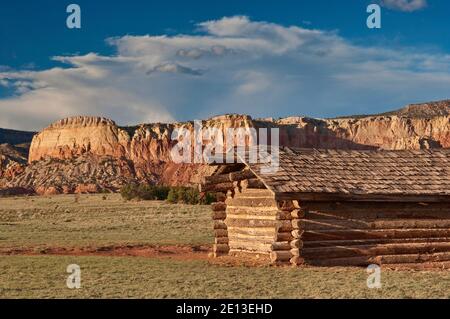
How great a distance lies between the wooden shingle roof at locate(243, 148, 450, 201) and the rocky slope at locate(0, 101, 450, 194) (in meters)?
76.2

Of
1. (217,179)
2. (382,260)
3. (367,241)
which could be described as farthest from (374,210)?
(217,179)

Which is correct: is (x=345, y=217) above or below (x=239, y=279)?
above

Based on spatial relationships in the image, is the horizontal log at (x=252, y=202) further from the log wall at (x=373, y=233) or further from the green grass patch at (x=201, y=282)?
the green grass patch at (x=201, y=282)

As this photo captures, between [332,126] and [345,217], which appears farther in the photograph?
[332,126]

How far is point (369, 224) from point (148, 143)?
107 metres

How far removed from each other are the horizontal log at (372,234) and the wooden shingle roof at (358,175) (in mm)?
925

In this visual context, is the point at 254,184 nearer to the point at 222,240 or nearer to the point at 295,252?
the point at 295,252

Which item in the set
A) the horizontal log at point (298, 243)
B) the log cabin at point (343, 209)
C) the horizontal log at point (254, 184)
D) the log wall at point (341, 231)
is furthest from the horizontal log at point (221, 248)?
the horizontal log at point (298, 243)

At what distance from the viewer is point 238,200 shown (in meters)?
17.9

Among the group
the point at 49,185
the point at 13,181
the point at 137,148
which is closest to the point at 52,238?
the point at 49,185

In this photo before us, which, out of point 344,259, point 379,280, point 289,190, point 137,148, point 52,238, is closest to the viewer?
point 379,280

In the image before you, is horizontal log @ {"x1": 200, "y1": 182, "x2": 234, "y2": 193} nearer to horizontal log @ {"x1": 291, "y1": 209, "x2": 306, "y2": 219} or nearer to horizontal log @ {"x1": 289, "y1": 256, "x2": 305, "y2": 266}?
horizontal log @ {"x1": 291, "y1": 209, "x2": 306, "y2": 219}

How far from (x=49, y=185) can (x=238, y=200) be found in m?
84.1
